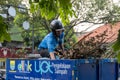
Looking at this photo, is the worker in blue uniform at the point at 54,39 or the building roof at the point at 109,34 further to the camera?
the worker in blue uniform at the point at 54,39

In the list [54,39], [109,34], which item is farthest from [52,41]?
[109,34]

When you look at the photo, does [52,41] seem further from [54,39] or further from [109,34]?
[109,34]

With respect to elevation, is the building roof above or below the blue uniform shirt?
above

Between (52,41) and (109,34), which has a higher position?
(109,34)

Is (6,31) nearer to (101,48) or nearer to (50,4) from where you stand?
(50,4)

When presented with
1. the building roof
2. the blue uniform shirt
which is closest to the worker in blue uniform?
the blue uniform shirt

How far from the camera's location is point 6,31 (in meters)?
2.01

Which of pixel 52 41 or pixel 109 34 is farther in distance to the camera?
pixel 52 41

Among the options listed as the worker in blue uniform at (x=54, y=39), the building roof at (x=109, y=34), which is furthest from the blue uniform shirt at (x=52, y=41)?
the building roof at (x=109, y=34)

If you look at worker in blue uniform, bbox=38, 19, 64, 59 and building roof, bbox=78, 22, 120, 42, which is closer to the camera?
building roof, bbox=78, 22, 120, 42

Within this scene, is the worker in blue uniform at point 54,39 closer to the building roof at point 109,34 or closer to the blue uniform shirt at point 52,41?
the blue uniform shirt at point 52,41

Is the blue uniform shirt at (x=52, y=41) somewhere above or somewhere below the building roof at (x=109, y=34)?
below

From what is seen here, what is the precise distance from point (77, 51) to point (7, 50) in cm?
1436

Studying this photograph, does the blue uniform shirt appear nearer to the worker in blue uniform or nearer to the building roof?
the worker in blue uniform
